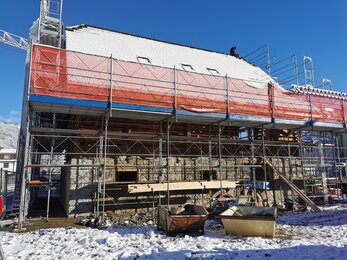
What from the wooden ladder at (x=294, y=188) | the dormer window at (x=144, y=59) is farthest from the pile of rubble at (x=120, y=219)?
the dormer window at (x=144, y=59)

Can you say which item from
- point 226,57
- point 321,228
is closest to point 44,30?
point 226,57

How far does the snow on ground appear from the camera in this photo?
6516 mm

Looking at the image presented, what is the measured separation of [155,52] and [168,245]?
12993 millimetres

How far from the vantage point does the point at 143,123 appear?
1413cm

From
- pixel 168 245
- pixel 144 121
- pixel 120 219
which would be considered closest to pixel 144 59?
pixel 144 121

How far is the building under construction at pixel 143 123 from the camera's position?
10.8m

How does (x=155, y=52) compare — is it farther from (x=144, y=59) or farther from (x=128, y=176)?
(x=128, y=176)

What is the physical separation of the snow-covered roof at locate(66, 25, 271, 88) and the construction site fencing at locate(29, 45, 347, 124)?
4.71 ft

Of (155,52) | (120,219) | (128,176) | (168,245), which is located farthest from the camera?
(155,52)

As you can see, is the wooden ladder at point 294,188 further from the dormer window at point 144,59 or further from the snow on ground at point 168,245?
the dormer window at point 144,59

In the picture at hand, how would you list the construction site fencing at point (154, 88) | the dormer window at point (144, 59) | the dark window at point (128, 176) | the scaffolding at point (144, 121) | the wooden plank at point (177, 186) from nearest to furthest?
the construction site fencing at point (154, 88) < the scaffolding at point (144, 121) < the wooden plank at point (177, 186) < the dark window at point (128, 176) < the dormer window at point (144, 59)

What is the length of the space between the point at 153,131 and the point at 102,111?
145 inches

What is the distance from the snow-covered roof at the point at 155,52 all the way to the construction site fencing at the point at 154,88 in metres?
1.43

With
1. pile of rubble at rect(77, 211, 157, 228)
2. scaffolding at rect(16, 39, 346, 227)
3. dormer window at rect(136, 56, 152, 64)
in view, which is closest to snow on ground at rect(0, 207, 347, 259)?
pile of rubble at rect(77, 211, 157, 228)
